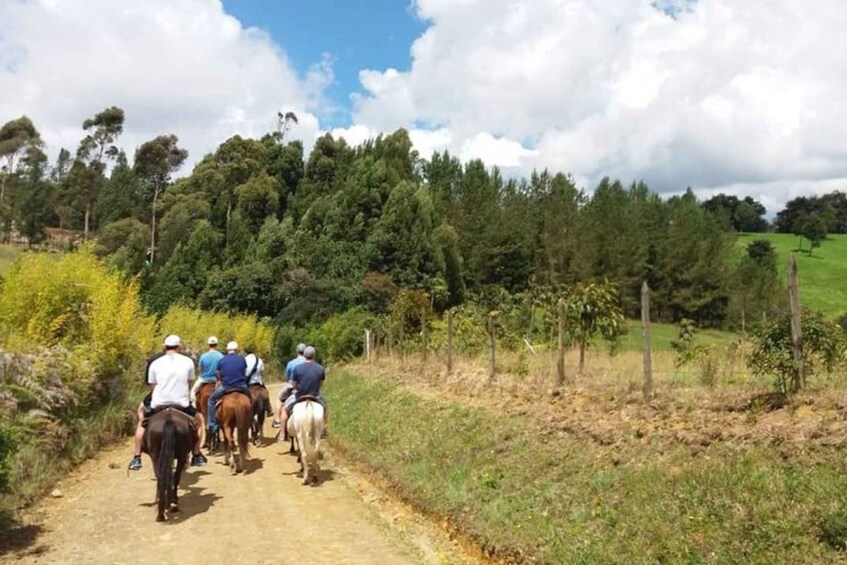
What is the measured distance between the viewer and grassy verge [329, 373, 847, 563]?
19.6 ft

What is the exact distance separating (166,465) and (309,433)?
3.26m

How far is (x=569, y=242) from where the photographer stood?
8538 cm

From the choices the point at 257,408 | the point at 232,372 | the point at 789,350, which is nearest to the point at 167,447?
the point at 232,372

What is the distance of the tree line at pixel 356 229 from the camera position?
6391 cm

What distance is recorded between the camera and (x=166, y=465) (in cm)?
978

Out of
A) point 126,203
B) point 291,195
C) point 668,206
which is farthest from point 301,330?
point 668,206

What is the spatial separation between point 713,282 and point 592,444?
7556 cm

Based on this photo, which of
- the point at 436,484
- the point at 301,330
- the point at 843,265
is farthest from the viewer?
the point at 843,265

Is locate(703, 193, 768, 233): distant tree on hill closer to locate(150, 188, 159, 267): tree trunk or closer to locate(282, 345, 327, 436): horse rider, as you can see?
locate(150, 188, 159, 267): tree trunk

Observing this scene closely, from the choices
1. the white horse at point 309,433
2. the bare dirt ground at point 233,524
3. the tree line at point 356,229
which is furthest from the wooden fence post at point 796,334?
Answer: the tree line at point 356,229

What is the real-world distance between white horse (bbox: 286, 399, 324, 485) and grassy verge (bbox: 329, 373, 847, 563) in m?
1.19

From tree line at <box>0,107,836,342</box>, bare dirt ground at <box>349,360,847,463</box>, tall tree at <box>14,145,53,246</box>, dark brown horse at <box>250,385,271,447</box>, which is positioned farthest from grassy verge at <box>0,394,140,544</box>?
tall tree at <box>14,145,53,246</box>

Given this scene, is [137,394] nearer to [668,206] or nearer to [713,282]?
[713,282]

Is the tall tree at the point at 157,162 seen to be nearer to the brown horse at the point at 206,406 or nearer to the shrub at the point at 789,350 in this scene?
the brown horse at the point at 206,406
